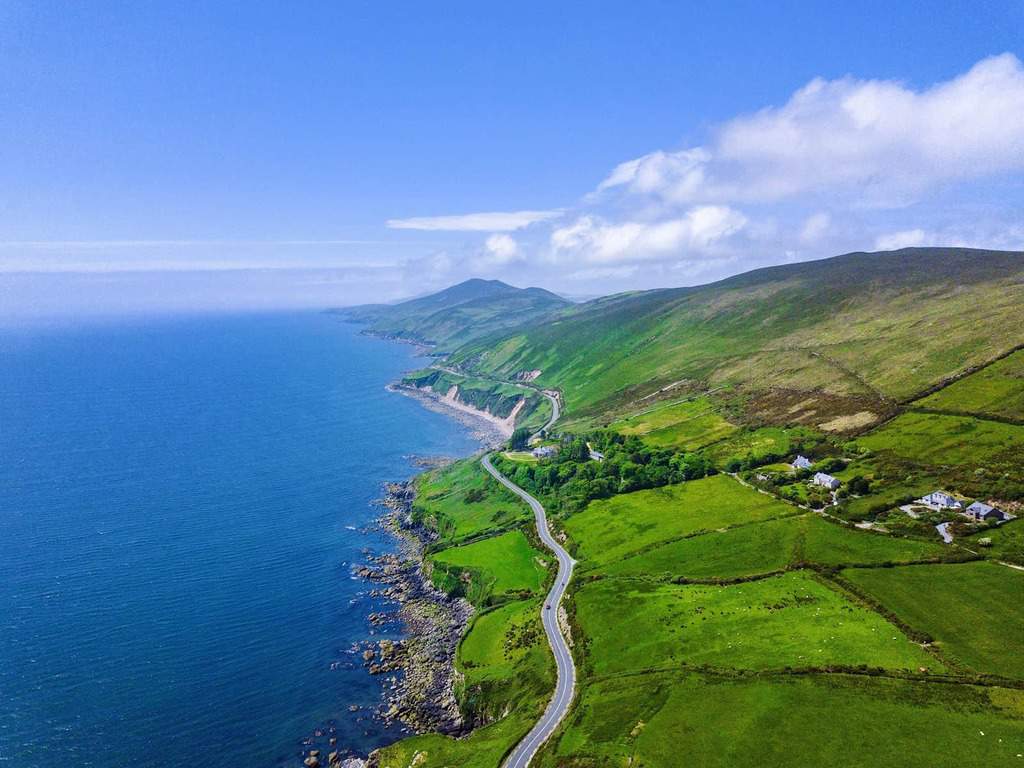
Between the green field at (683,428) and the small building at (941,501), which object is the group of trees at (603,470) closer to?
the green field at (683,428)

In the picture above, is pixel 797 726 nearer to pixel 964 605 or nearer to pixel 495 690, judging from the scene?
pixel 964 605

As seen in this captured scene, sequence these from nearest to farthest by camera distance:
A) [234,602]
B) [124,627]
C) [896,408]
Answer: [124,627] < [234,602] < [896,408]

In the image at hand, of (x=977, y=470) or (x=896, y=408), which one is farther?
(x=896, y=408)

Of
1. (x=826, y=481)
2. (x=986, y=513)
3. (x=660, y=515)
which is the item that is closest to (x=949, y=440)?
(x=826, y=481)

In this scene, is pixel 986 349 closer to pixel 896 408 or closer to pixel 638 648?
pixel 896 408

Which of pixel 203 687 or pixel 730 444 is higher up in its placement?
pixel 730 444

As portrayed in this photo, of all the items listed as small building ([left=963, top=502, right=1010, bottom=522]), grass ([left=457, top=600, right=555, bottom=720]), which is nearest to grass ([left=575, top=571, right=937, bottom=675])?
grass ([left=457, top=600, right=555, bottom=720])

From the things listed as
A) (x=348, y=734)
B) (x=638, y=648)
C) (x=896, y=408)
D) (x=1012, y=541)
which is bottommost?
(x=348, y=734)

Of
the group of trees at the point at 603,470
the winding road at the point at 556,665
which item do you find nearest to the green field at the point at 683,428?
the group of trees at the point at 603,470

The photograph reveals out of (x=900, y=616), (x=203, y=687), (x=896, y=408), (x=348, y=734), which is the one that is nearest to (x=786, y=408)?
(x=896, y=408)
